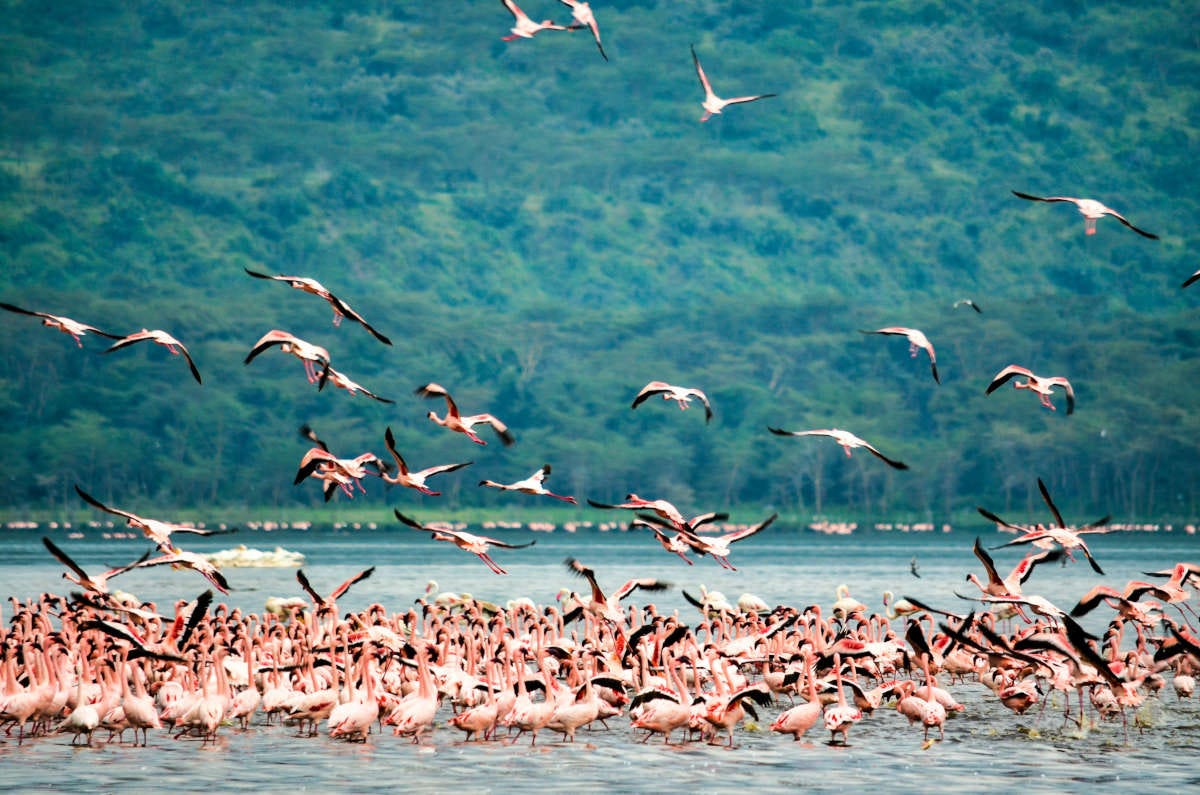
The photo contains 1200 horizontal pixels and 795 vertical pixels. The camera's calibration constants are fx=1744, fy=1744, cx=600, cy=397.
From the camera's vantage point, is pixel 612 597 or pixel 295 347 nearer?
pixel 295 347

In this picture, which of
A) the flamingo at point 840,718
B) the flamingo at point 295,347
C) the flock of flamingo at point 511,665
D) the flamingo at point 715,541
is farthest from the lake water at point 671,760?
the flamingo at point 295,347

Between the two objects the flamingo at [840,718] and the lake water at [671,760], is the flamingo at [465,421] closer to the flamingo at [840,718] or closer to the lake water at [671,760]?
the lake water at [671,760]

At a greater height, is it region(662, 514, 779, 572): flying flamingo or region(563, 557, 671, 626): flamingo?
region(662, 514, 779, 572): flying flamingo

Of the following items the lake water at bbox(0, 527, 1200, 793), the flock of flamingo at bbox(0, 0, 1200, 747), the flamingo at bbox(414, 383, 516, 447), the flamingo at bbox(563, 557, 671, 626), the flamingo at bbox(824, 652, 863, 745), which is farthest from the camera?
the flamingo at bbox(563, 557, 671, 626)

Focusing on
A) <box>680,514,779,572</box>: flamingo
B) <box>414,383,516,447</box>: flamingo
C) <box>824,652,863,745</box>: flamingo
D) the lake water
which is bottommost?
the lake water

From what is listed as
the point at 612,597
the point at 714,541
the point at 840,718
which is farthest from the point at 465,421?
the point at 612,597

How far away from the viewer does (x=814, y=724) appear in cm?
2662

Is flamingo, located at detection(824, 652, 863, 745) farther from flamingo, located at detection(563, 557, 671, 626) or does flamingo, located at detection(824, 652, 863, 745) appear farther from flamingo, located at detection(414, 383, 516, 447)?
flamingo, located at detection(414, 383, 516, 447)

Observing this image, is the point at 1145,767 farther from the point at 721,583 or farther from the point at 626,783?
the point at 721,583

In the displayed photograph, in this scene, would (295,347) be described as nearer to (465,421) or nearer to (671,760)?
(465,421)

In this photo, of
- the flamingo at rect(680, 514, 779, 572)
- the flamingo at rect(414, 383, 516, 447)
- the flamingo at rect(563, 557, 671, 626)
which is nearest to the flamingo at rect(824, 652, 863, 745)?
the flamingo at rect(680, 514, 779, 572)

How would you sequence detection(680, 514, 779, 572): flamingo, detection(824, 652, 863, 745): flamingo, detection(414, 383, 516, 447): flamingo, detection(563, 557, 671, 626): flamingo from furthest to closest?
detection(563, 557, 671, 626): flamingo, detection(824, 652, 863, 745): flamingo, detection(414, 383, 516, 447): flamingo, detection(680, 514, 779, 572): flamingo

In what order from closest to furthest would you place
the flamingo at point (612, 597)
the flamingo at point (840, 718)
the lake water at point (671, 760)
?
1. the lake water at point (671, 760)
2. the flamingo at point (840, 718)
3. the flamingo at point (612, 597)

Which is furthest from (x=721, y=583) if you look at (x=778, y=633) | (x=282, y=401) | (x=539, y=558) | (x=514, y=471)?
(x=282, y=401)
